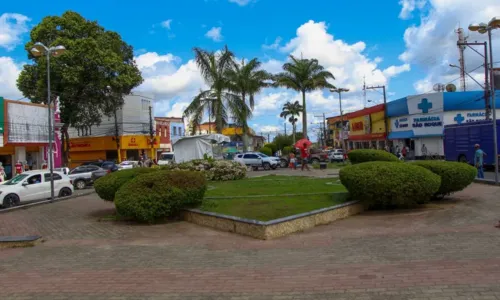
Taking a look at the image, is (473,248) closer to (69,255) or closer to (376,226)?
(376,226)

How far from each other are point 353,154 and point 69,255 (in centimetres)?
1254

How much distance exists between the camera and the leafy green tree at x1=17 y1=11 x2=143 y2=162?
32.6 m

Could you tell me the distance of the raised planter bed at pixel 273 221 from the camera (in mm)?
8023

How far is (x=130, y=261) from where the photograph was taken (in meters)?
6.68

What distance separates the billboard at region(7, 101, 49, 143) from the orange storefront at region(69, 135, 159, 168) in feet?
56.2

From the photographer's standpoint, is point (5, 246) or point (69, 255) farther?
point (5, 246)

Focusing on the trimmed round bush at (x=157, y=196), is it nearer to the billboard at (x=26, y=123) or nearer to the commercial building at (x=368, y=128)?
the billboard at (x=26, y=123)

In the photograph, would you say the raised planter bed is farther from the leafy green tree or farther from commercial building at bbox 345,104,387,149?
commercial building at bbox 345,104,387,149

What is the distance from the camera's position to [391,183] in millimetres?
9891

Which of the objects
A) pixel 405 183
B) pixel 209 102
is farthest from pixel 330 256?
pixel 209 102

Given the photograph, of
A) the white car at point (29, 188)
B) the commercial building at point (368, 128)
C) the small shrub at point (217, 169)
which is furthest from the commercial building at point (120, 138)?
the white car at point (29, 188)

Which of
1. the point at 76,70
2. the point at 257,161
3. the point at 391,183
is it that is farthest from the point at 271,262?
the point at 76,70

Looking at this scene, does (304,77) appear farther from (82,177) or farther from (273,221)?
(273,221)

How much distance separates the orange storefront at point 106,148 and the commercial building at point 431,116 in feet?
90.7
